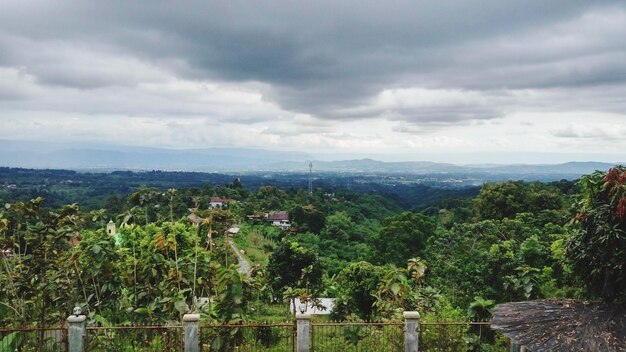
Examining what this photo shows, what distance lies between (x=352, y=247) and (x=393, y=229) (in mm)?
8947

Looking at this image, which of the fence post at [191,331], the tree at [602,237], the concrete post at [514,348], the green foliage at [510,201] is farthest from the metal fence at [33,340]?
the green foliage at [510,201]

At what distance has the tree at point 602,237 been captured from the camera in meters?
6.78

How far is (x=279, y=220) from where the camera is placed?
52156mm

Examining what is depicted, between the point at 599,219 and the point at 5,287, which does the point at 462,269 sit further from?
the point at 5,287

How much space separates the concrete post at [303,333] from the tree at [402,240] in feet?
78.0

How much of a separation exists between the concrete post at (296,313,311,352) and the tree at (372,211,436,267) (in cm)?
2377

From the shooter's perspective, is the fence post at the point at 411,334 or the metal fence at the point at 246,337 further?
the fence post at the point at 411,334

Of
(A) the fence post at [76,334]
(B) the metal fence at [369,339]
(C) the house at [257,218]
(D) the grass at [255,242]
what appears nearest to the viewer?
(A) the fence post at [76,334]

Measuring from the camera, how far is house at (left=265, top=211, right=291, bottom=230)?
5058 cm

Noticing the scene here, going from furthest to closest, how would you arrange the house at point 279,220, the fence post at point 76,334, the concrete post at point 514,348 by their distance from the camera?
the house at point 279,220 < the concrete post at point 514,348 < the fence post at point 76,334

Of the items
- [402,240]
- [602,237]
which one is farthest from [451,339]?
[402,240]

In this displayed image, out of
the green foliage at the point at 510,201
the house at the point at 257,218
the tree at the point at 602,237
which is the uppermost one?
the tree at the point at 602,237

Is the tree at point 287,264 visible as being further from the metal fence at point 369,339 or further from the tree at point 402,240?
the tree at point 402,240

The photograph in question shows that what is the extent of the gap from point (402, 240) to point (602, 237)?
25.5 meters
